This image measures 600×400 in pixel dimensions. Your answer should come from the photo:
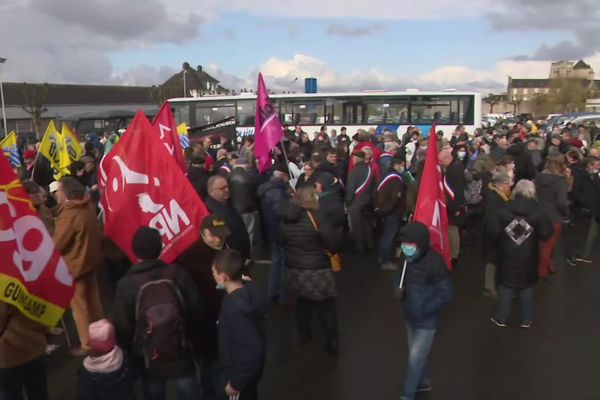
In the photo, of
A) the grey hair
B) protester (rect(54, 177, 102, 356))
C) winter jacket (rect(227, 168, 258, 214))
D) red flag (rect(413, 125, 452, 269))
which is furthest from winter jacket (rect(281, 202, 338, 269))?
winter jacket (rect(227, 168, 258, 214))

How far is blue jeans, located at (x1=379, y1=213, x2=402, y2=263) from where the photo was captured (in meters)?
7.71

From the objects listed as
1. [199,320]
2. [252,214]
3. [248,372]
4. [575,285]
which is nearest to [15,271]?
[199,320]

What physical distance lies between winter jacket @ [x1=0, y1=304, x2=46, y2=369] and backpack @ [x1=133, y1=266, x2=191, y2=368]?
0.70 metres

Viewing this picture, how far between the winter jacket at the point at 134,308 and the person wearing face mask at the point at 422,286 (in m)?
1.55

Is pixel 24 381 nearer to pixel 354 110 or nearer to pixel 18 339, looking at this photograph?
pixel 18 339

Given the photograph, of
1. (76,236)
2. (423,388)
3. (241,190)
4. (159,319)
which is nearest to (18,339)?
(159,319)

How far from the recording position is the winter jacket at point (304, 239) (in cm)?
489

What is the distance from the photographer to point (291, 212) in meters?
4.88

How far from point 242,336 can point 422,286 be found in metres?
1.43

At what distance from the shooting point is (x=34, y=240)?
326cm

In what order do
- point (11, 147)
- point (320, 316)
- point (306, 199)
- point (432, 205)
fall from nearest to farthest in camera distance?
point (432, 205) → point (306, 199) → point (320, 316) → point (11, 147)

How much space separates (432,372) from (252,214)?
3781 millimetres

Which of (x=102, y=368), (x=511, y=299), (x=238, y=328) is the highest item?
(x=238, y=328)

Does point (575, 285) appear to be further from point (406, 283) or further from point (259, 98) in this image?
point (259, 98)
